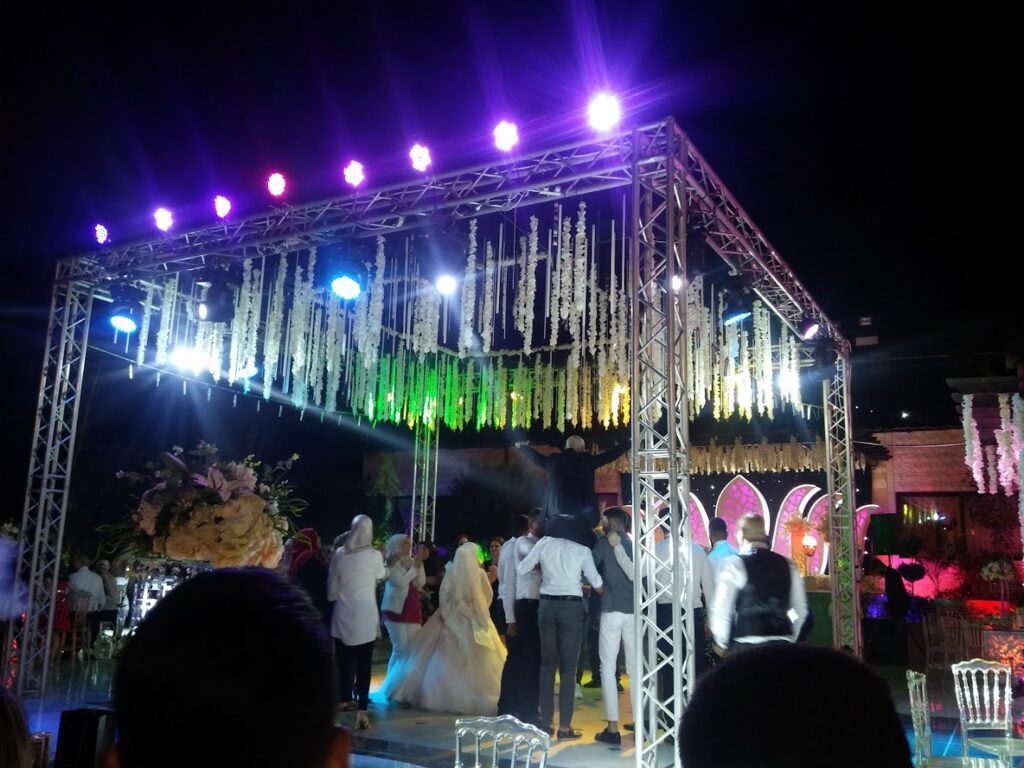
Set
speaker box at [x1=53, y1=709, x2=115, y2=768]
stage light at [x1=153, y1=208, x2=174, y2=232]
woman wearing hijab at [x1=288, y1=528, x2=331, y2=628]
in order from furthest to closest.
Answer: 1. stage light at [x1=153, y1=208, x2=174, y2=232]
2. woman wearing hijab at [x1=288, y1=528, x2=331, y2=628]
3. speaker box at [x1=53, y1=709, x2=115, y2=768]

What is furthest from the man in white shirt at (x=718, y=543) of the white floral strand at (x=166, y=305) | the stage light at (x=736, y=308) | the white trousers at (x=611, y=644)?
the white floral strand at (x=166, y=305)

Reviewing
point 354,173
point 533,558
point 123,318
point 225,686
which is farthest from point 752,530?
point 123,318

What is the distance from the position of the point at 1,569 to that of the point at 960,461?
14.4m

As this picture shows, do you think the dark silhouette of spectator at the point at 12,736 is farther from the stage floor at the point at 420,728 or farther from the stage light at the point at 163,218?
the stage light at the point at 163,218

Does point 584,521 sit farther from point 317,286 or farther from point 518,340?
point 518,340

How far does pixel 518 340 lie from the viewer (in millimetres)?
15023

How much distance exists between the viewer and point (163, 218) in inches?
334

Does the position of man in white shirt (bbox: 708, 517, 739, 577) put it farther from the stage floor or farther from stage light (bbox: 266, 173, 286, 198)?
stage light (bbox: 266, 173, 286, 198)

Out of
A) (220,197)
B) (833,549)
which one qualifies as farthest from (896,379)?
(220,197)

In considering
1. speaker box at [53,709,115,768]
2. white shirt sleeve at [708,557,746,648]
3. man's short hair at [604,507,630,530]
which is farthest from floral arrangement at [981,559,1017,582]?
speaker box at [53,709,115,768]

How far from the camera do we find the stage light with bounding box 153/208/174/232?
8469 mm

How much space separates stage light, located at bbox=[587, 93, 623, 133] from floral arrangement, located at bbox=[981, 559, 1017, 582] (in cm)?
1037

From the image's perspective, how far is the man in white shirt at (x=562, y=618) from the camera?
6.19 metres

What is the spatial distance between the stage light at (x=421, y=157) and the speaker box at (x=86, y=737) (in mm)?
5449
